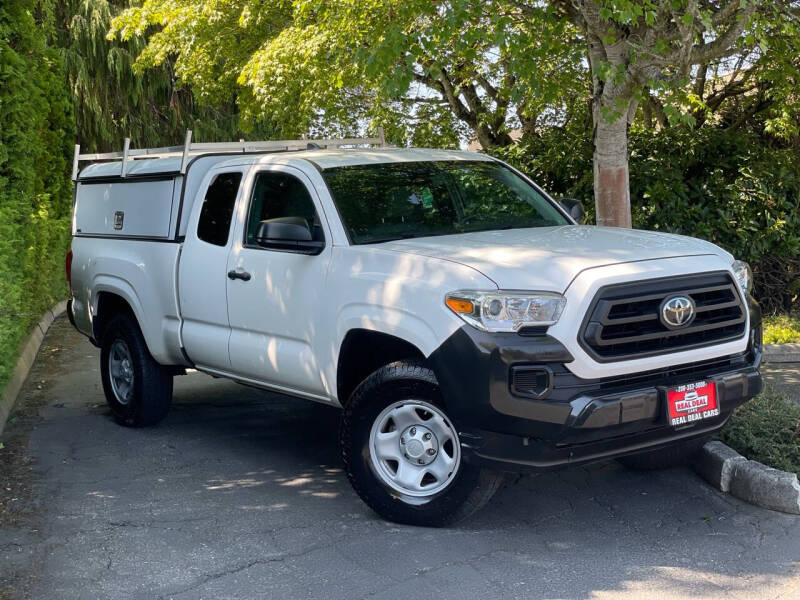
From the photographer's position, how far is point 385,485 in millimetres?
5477

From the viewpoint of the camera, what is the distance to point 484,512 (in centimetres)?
573

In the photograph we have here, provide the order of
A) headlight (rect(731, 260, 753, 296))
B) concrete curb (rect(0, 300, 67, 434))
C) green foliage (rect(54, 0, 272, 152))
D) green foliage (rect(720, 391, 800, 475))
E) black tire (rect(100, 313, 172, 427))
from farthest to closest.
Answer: green foliage (rect(54, 0, 272, 152))
concrete curb (rect(0, 300, 67, 434))
black tire (rect(100, 313, 172, 427))
green foliage (rect(720, 391, 800, 475))
headlight (rect(731, 260, 753, 296))

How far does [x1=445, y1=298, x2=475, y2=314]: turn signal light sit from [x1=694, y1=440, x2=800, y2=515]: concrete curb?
2.00 m

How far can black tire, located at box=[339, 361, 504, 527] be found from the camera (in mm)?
5246

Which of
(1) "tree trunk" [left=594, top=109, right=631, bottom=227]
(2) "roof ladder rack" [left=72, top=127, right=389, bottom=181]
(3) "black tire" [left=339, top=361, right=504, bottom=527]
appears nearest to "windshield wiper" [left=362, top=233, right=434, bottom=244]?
(3) "black tire" [left=339, top=361, right=504, bottom=527]

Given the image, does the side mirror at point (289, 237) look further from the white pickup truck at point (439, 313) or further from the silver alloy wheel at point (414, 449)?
the silver alloy wheel at point (414, 449)

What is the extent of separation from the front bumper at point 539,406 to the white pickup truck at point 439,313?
0.01m

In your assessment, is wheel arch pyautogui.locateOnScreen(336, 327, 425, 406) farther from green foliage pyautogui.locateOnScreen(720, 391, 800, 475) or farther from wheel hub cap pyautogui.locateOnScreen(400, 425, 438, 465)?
green foliage pyautogui.locateOnScreen(720, 391, 800, 475)

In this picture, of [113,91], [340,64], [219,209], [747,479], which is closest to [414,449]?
[747,479]

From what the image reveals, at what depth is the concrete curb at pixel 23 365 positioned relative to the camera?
8.24m

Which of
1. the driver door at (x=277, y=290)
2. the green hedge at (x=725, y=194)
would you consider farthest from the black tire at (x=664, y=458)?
the green hedge at (x=725, y=194)

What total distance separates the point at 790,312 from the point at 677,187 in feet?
6.74

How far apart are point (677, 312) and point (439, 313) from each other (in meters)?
1.21

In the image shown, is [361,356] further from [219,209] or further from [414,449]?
[219,209]
